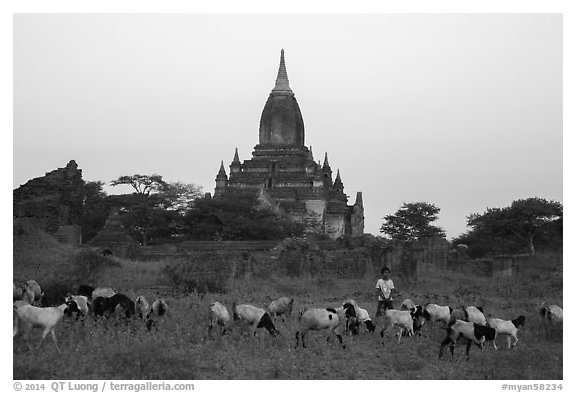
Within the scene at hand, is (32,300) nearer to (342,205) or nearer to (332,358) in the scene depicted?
(332,358)

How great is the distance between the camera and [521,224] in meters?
36.8

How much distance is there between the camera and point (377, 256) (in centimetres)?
2466

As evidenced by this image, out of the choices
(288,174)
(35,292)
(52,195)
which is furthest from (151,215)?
(35,292)

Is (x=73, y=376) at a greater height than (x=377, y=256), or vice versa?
(x=377, y=256)

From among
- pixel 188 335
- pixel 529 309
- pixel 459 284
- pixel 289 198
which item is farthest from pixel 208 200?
pixel 188 335

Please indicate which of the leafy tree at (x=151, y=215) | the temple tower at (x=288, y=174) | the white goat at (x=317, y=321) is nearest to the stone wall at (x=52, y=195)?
the leafy tree at (x=151, y=215)

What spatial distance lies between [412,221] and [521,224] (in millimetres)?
10039

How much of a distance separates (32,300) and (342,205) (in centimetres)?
3582

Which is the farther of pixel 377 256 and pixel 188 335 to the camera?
pixel 377 256

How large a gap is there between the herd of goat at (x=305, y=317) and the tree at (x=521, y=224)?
24.7m

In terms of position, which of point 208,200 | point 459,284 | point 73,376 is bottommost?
point 73,376

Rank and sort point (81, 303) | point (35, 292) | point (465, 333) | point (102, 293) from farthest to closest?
point (35, 292), point (102, 293), point (81, 303), point (465, 333)

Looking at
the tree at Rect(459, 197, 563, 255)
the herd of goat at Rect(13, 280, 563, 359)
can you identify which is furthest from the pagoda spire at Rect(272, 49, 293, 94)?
the herd of goat at Rect(13, 280, 563, 359)

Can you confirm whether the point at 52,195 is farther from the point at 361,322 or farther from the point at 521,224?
the point at 361,322
